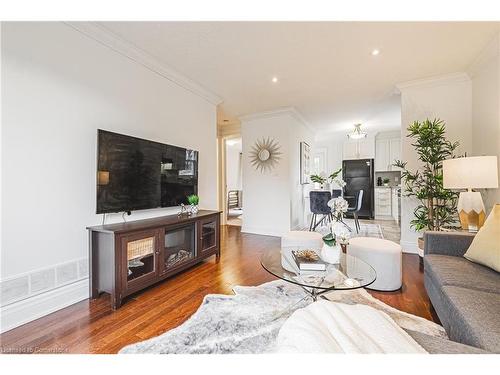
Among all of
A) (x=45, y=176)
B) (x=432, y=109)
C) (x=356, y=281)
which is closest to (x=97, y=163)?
(x=45, y=176)

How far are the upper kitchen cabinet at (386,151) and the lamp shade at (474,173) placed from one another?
14.5 feet

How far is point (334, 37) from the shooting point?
89.4 inches

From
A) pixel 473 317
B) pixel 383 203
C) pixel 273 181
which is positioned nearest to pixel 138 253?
pixel 473 317

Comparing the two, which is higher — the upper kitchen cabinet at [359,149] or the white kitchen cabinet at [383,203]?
the upper kitchen cabinet at [359,149]

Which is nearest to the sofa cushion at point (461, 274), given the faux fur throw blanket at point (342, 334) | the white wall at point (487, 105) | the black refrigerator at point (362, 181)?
the faux fur throw blanket at point (342, 334)

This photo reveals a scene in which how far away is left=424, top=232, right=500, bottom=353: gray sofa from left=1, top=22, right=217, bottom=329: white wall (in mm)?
2689

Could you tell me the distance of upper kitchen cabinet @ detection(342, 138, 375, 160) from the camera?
6.39 meters

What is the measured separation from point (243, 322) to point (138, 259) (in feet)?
3.80

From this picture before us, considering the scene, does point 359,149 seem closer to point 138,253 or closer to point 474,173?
point 474,173

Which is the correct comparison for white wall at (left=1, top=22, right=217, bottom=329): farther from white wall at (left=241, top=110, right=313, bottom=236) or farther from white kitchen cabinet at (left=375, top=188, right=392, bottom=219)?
white kitchen cabinet at (left=375, top=188, right=392, bottom=219)

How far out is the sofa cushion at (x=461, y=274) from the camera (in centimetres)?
135

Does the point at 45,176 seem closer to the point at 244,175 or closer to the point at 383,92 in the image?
the point at 244,175

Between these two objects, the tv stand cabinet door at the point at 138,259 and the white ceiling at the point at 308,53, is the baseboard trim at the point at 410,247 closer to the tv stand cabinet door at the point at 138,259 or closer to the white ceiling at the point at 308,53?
the white ceiling at the point at 308,53

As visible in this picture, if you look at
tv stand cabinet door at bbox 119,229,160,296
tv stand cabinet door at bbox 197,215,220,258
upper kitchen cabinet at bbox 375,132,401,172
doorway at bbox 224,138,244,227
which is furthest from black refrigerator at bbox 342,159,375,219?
tv stand cabinet door at bbox 119,229,160,296
